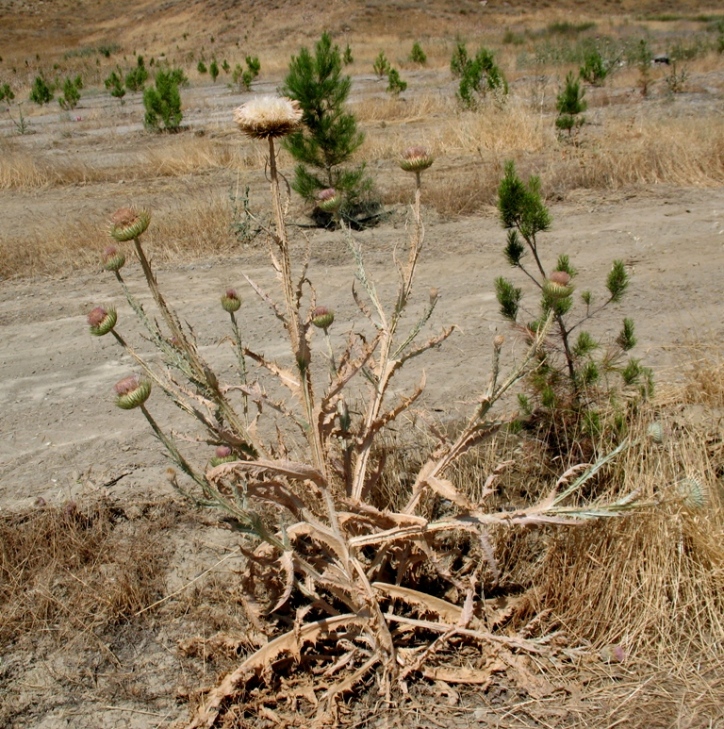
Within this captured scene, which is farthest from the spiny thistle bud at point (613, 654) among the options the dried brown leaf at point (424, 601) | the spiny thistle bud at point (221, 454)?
the spiny thistle bud at point (221, 454)

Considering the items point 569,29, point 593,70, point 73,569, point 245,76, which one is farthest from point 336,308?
point 569,29

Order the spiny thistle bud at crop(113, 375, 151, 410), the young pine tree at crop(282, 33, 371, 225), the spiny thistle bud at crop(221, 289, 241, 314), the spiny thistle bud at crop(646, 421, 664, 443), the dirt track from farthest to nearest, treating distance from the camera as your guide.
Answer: the young pine tree at crop(282, 33, 371, 225) < the dirt track < the spiny thistle bud at crop(646, 421, 664, 443) < the spiny thistle bud at crop(221, 289, 241, 314) < the spiny thistle bud at crop(113, 375, 151, 410)

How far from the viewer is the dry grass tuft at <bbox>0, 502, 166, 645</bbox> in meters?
2.59

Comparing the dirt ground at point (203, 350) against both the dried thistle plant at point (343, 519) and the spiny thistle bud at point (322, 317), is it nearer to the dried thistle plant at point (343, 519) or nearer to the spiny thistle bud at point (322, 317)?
the dried thistle plant at point (343, 519)

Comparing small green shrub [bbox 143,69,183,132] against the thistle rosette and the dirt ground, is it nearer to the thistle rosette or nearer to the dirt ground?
the dirt ground

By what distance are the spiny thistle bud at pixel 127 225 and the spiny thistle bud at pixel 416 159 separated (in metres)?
0.77

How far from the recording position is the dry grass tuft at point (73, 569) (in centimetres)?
259

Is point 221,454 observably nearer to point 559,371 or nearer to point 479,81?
point 559,371

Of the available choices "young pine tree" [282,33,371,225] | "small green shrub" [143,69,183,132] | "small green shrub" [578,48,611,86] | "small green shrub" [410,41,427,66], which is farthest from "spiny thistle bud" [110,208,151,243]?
"small green shrub" [410,41,427,66]

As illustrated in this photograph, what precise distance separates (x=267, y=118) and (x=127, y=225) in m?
0.44

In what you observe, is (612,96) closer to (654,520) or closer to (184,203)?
(184,203)

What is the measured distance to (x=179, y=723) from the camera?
219 cm

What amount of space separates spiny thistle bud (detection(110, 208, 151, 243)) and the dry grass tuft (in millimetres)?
1317

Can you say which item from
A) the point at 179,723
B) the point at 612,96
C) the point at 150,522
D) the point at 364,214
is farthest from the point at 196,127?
the point at 179,723
